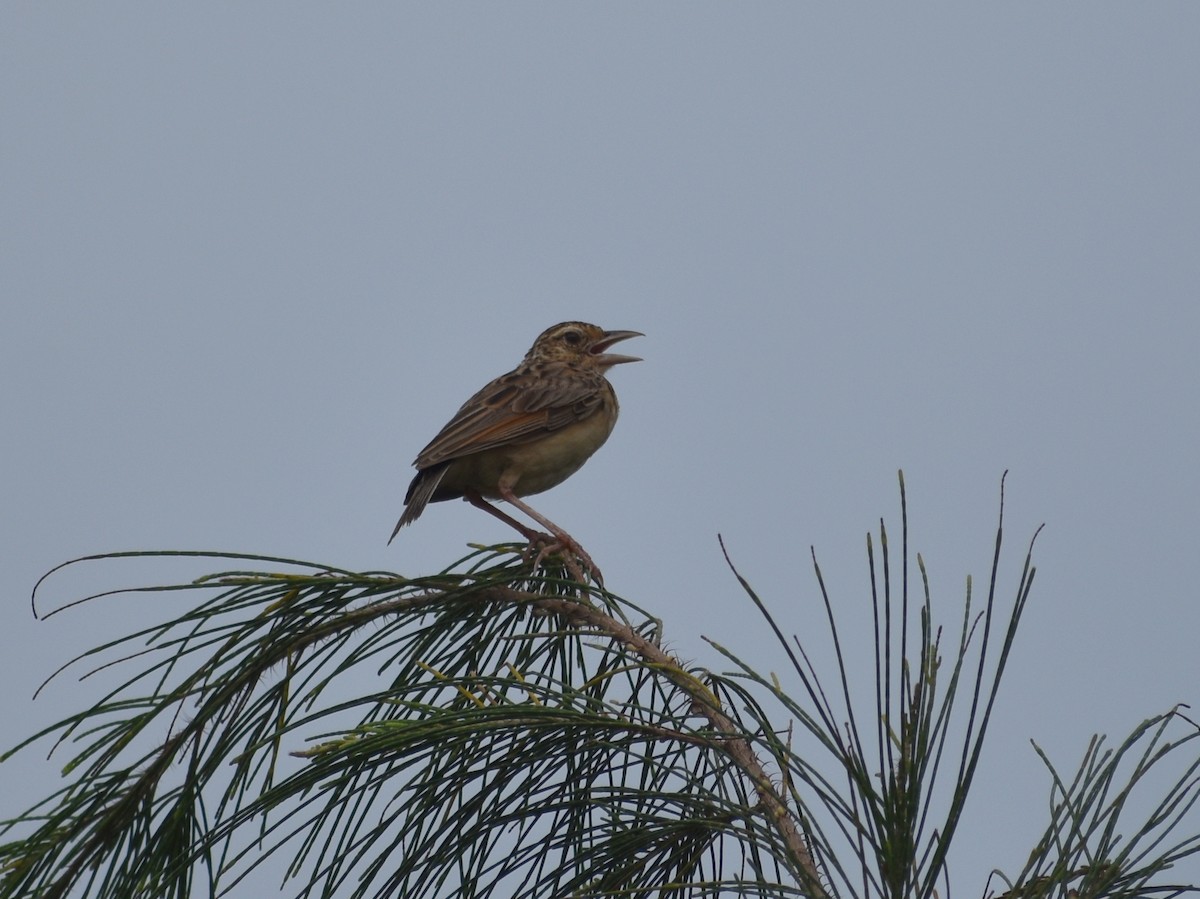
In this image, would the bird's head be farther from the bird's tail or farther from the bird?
the bird's tail

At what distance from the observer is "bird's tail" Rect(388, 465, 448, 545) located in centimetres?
648

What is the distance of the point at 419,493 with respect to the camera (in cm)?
670

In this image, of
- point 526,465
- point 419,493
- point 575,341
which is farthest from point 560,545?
point 575,341

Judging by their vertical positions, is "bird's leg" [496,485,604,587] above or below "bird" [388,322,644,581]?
below

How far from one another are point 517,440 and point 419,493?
2.40 feet

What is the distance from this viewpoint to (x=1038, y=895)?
2.70m

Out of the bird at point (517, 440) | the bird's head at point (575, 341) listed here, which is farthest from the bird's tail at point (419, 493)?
the bird's head at point (575, 341)

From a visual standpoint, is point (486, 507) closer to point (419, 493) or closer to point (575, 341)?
point (419, 493)

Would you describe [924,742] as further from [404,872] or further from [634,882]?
[404,872]

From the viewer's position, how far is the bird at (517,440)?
691 centimetres

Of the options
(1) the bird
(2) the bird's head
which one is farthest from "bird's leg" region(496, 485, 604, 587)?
(2) the bird's head

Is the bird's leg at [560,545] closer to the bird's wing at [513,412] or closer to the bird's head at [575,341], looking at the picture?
the bird's wing at [513,412]

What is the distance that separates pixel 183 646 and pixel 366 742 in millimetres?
641

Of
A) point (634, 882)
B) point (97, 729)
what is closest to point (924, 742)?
point (634, 882)
